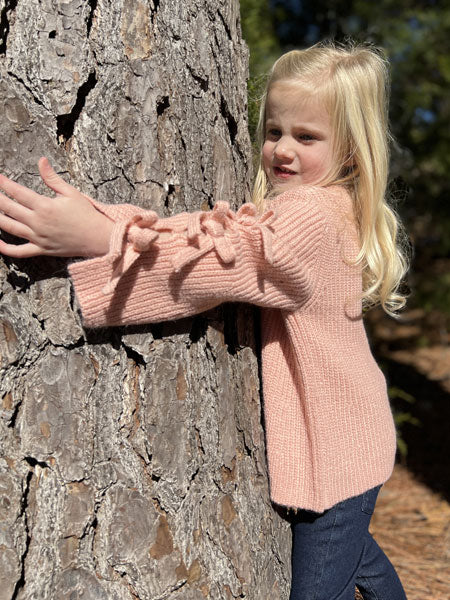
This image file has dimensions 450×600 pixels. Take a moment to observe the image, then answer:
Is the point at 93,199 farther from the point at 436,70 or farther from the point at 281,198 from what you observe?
the point at 436,70

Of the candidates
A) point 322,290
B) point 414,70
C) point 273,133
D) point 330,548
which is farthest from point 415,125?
point 330,548

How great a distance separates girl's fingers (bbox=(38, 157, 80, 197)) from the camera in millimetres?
1419

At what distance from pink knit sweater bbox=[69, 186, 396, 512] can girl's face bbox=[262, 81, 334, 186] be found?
0.11 m

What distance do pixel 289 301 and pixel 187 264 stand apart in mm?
315

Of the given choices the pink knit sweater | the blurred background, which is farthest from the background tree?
the pink knit sweater

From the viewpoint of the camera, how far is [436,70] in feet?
15.1

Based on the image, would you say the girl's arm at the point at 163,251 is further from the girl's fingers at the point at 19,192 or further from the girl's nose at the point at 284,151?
the girl's nose at the point at 284,151

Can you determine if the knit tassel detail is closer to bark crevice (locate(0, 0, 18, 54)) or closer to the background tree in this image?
bark crevice (locate(0, 0, 18, 54))

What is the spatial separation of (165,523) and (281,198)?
0.89 metres

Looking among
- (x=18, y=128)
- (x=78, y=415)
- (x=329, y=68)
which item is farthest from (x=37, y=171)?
(x=329, y=68)

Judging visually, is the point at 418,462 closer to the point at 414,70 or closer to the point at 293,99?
the point at 414,70

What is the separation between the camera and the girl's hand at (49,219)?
1.42 metres

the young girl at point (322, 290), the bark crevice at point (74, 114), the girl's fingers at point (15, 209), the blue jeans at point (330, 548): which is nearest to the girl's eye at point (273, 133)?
the young girl at point (322, 290)

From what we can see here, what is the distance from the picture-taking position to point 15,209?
4.68ft
